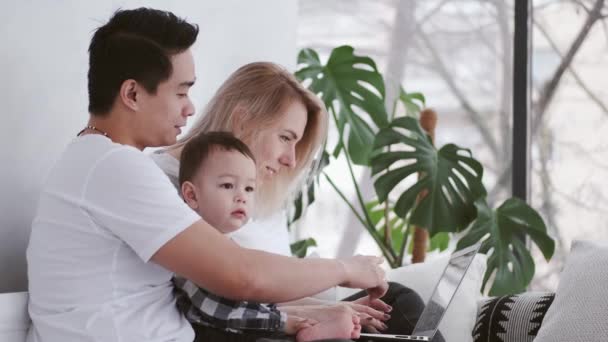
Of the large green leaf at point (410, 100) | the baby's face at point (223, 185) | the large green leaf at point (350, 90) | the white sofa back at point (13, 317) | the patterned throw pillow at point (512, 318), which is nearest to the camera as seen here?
the white sofa back at point (13, 317)

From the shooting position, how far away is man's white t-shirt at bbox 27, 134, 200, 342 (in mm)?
1439

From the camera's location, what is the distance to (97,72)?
163 cm

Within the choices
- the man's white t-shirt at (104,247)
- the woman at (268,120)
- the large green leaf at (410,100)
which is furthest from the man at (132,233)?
the large green leaf at (410,100)

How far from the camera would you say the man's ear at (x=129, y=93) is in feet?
5.27

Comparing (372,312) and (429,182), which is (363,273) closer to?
(372,312)

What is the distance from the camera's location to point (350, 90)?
317cm

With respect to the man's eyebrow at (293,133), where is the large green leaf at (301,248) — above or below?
below

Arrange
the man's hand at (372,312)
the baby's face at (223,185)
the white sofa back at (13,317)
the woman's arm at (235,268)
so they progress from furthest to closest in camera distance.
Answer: the man's hand at (372,312) → the baby's face at (223,185) → the white sofa back at (13,317) → the woman's arm at (235,268)

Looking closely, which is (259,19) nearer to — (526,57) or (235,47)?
(235,47)

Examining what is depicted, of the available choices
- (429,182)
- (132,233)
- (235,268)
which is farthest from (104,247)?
(429,182)

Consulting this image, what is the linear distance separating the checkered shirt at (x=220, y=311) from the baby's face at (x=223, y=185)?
145 mm

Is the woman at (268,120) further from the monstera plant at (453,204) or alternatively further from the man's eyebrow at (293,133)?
the monstera plant at (453,204)

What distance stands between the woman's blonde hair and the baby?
336 millimetres

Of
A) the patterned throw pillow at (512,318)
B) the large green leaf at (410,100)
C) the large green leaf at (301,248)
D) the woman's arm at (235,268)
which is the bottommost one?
the large green leaf at (301,248)
